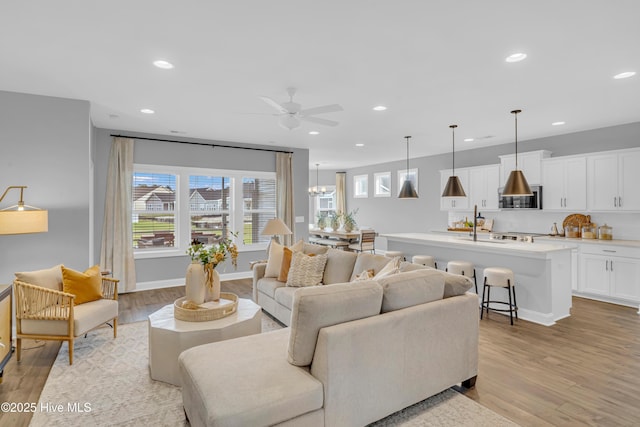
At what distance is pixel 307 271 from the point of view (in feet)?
13.5

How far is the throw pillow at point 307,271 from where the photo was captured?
13.4 ft

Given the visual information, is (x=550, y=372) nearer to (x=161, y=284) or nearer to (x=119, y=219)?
(x=161, y=284)

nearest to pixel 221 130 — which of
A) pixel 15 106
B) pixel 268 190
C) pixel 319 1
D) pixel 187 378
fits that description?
pixel 268 190

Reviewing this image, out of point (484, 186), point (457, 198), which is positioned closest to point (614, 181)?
point (484, 186)

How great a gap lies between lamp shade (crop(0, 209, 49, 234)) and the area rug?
1.24 m

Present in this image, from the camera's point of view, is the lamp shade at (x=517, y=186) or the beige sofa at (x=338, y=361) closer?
the beige sofa at (x=338, y=361)

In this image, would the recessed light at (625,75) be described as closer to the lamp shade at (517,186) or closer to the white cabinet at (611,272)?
the lamp shade at (517,186)

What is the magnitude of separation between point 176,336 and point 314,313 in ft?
4.44

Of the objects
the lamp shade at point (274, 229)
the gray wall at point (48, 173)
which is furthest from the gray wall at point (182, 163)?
the lamp shade at point (274, 229)

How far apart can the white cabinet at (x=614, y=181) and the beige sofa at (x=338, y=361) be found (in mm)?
4509

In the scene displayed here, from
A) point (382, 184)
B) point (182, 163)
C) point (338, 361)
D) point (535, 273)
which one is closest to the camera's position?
point (338, 361)

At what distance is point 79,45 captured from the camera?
2760 millimetres

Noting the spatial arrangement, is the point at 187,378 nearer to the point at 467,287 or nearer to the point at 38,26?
the point at 467,287

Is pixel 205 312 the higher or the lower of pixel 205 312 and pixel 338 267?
the lower
